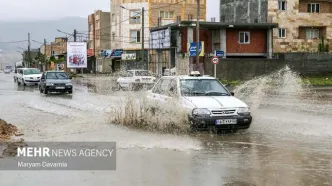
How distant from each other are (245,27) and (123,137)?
37441 millimetres

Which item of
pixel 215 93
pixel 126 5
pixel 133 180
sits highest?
pixel 126 5

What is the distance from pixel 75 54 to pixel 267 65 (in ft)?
115

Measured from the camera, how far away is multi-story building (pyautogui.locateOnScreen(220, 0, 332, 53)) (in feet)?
164

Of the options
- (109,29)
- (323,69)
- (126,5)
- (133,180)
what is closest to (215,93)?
(133,180)

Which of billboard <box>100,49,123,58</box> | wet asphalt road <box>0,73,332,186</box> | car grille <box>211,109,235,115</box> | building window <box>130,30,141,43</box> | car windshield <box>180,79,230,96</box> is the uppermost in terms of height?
building window <box>130,30,141,43</box>

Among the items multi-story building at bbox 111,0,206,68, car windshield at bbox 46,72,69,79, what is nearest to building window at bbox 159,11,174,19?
multi-story building at bbox 111,0,206,68

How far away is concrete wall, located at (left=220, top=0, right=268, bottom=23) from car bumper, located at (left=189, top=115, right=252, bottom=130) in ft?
128

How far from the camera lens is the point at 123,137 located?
11.8 m

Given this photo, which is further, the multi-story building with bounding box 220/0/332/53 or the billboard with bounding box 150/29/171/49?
the multi-story building with bounding box 220/0/332/53

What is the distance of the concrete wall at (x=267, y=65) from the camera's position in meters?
40.7

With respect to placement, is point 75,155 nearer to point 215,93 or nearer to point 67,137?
point 67,137

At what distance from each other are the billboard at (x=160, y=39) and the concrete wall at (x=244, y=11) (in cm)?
932

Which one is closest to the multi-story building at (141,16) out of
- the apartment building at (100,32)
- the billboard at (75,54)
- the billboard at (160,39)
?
the billboard at (75,54)

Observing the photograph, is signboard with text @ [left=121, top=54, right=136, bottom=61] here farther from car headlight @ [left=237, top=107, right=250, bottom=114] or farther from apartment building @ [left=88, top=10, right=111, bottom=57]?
car headlight @ [left=237, top=107, right=250, bottom=114]
